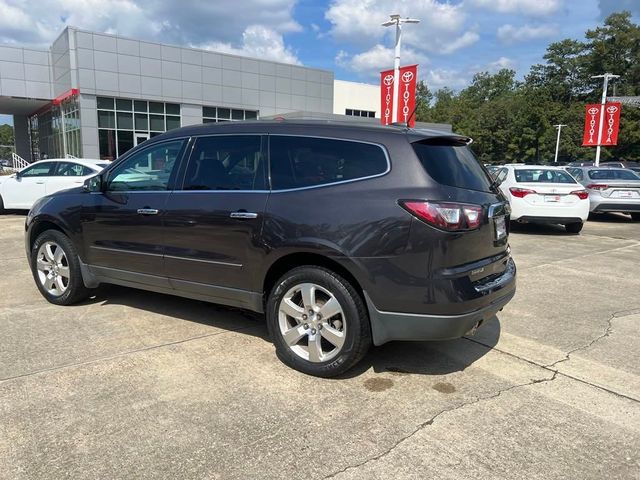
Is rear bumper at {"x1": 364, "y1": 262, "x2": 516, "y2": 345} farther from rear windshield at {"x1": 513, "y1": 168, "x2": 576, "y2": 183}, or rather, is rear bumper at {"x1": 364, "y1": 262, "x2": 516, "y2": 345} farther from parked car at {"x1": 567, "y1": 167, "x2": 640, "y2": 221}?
parked car at {"x1": 567, "y1": 167, "x2": 640, "y2": 221}

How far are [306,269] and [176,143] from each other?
71.6 inches

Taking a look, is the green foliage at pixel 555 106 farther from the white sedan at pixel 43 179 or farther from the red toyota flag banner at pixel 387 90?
the white sedan at pixel 43 179

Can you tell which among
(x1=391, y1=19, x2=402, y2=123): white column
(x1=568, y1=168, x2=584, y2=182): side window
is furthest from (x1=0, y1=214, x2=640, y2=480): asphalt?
(x1=391, y1=19, x2=402, y2=123): white column

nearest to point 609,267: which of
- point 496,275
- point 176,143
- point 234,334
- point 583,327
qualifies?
point 583,327

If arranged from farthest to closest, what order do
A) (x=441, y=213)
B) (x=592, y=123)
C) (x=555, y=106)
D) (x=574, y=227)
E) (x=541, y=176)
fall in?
(x=555, y=106) < (x=592, y=123) < (x=574, y=227) < (x=541, y=176) < (x=441, y=213)


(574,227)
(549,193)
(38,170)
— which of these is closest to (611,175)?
(574,227)

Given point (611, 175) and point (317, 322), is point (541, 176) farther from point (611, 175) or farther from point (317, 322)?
point (317, 322)

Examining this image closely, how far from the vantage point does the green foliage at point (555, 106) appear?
59634mm

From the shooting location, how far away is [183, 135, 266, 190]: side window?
13.1 feet

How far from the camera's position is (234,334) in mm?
4551

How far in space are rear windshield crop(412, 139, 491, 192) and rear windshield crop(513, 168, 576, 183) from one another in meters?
7.95

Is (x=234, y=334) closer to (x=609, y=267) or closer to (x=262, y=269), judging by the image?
(x=262, y=269)

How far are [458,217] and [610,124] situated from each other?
2810 centimetres

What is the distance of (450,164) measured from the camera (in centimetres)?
365
